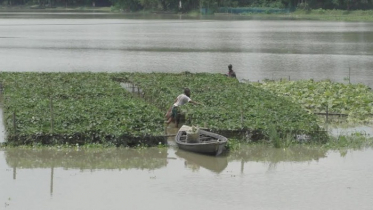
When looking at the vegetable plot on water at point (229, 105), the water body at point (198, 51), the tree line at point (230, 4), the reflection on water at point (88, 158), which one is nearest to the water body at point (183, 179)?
the reflection on water at point (88, 158)

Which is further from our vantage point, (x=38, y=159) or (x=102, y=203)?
(x=38, y=159)

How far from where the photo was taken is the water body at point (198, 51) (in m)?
43.5

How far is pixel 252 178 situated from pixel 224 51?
36851mm

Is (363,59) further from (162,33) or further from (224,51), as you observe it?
(162,33)

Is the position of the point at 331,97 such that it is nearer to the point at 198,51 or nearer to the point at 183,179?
the point at 183,179

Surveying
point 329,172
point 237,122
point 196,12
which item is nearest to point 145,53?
point 237,122

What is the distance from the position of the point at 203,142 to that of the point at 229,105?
13.5ft

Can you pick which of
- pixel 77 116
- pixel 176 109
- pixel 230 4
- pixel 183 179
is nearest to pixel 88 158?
pixel 77 116

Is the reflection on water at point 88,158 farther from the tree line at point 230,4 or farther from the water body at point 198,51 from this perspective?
the tree line at point 230,4

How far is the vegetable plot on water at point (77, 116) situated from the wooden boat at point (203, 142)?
0.73 meters

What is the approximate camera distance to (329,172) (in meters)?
19.3

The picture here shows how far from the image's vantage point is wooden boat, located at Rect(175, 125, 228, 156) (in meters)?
20.3

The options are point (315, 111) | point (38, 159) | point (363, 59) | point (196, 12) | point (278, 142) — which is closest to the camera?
point (38, 159)

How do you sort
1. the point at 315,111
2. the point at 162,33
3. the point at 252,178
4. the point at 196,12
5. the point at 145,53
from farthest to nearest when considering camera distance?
1. the point at 196,12
2. the point at 162,33
3. the point at 145,53
4. the point at 315,111
5. the point at 252,178
